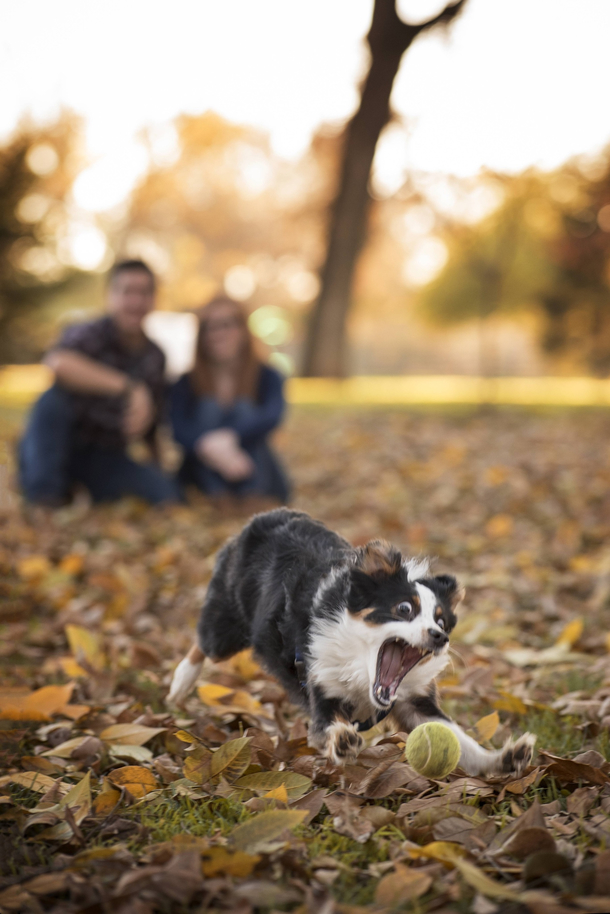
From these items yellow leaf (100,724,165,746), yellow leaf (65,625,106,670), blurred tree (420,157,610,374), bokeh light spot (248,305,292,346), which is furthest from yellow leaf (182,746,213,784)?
bokeh light spot (248,305,292,346)

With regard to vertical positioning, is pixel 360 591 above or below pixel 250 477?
above

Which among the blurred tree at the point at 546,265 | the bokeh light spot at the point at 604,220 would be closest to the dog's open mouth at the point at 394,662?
the blurred tree at the point at 546,265

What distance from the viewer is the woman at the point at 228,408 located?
21.0ft

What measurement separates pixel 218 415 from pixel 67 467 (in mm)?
1316

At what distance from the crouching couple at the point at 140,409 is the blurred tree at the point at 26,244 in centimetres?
731

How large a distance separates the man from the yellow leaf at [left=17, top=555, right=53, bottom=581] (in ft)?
5.69

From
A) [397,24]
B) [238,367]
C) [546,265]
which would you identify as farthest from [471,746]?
[546,265]

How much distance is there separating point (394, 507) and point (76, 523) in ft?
8.28

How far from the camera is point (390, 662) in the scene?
199 centimetres

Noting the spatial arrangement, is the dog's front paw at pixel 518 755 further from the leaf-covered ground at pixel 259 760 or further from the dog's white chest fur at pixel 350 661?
the dog's white chest fur at pixel 350 661

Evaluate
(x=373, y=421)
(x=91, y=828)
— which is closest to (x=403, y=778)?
(x=91, y=828)

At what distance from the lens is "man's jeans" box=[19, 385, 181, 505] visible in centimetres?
634

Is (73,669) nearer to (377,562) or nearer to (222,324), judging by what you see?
(377,562)

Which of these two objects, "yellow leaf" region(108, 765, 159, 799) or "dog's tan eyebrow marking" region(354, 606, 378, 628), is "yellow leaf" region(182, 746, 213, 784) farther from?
"dog's tan eyebrow marking" region(354, 606, 378, 628)
